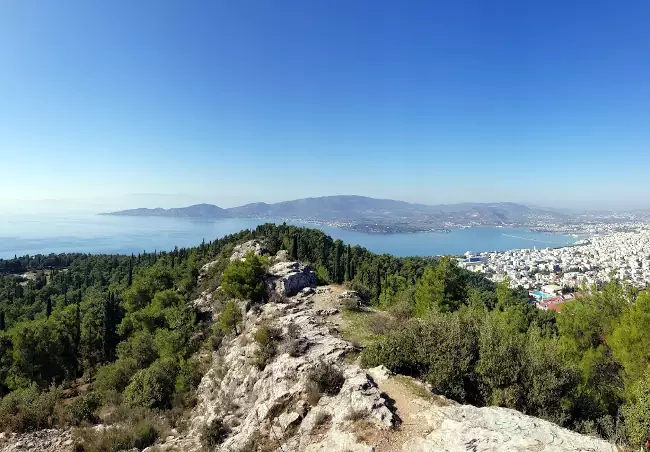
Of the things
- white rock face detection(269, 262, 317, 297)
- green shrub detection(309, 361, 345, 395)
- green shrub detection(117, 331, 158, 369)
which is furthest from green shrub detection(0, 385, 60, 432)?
white rock face detection(269, 262, 317, 297)

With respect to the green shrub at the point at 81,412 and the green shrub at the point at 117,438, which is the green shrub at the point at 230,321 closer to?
the green shrub at the point at 81,412

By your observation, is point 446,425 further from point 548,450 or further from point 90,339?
point 90,339

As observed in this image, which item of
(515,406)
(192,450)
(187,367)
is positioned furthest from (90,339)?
(515,406)

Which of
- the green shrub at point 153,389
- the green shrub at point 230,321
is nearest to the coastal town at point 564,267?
the green shrub at point 230,321

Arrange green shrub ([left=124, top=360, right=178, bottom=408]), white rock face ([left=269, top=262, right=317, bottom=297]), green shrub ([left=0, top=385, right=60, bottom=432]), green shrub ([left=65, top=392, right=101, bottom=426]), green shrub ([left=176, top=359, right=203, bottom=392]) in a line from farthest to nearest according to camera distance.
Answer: white rock face ([left=269, top=262, right=317, bottom=297]) → green shrub ([left=176, top=359, right=203, bottom=392]) → green shrub ([left=124, top=360, right=178, bottom=408]) → green shrub ([left=65, top=392, right=101, bottom=426]) → green shrub ([left=0, top=385, right=60, bottom=432])

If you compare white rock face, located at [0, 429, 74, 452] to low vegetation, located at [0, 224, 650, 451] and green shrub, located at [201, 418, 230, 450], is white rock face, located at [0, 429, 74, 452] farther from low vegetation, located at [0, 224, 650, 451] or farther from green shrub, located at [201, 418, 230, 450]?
green shrub, located at [201, 418, 230, 450]
